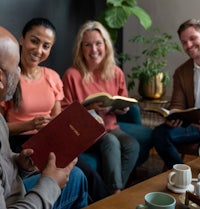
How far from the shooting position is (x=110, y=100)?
213 centimetres

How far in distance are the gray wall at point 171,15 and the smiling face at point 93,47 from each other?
1.38 m

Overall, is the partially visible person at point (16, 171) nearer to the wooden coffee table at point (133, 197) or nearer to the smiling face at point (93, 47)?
the wooden coffee table at point (133, 197)

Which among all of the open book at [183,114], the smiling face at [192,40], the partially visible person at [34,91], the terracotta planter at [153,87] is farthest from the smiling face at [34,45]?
the terracotta planter at [153,87]

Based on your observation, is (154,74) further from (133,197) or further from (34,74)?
(133,197)

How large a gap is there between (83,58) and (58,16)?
2.65 ft

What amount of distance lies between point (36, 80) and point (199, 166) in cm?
105

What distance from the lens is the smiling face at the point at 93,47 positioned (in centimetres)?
Answer: 243

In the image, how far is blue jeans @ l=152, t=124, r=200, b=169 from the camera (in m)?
2.45

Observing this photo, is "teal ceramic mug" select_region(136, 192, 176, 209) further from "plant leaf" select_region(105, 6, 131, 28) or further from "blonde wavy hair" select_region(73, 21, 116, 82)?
"plant leaf" select_region(105, 6, 131, 28)

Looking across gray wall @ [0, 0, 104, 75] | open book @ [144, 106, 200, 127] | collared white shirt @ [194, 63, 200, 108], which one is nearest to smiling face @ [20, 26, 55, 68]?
gray wall @ [0, 0, 104, 75]

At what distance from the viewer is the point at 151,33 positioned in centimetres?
374

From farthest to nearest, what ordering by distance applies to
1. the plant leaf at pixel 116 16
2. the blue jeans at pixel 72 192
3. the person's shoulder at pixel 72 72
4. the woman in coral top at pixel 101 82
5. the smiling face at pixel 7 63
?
the plant leaf at pixel 116 16 → the person's shoulder at pixel 72 72 → the woman in coral top at pixel 101 82 → the blue jeans at pixel 72 192 → the smiling face at pixel 7 63

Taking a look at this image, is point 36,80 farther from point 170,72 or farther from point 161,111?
point 170,72

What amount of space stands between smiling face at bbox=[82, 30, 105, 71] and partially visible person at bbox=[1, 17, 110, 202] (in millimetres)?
338
